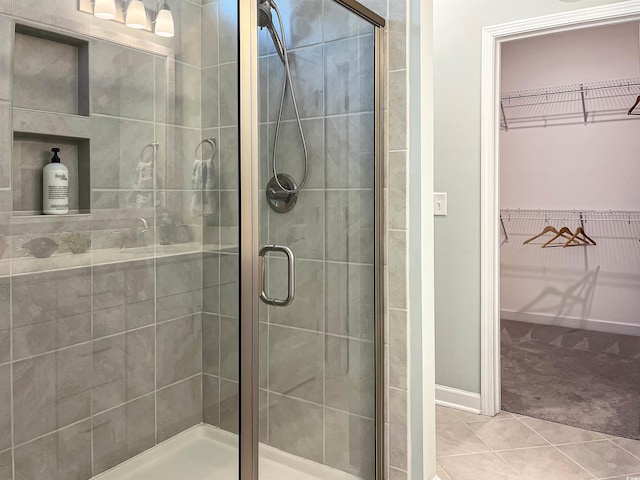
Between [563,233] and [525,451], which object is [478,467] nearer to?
[525,451]

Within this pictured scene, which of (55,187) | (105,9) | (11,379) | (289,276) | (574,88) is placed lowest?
(11,379)

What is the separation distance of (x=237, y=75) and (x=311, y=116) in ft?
1.24

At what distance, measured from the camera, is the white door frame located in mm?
2693

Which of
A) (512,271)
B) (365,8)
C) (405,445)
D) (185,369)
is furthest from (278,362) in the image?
(512,271)

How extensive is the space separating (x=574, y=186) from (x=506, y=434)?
2.94 meters

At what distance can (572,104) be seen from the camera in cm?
467

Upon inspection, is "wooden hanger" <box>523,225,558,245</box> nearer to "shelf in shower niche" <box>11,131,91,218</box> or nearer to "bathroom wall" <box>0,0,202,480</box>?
"bathroom wall" <box>0,0,202,480</box>

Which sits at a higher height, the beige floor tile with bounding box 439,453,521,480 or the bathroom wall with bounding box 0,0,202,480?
the bathroom wall with bounding box 0,0,202,480

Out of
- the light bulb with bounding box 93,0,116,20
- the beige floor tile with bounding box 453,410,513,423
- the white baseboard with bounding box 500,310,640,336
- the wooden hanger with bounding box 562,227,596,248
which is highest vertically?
the light bulb with bounding box 93,0,116,20

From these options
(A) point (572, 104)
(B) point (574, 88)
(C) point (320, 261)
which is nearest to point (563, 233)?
(A) point (572, 104)

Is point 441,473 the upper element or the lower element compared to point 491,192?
lower

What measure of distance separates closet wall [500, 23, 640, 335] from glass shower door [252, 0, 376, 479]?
139 inches

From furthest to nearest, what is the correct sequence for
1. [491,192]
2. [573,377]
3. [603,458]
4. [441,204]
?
[573,377], [441,204], [491,192], [603,458]

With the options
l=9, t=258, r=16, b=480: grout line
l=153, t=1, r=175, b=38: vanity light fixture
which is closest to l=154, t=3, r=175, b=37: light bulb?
l=153, t=1, r=175, b=38: vanity light fixture
